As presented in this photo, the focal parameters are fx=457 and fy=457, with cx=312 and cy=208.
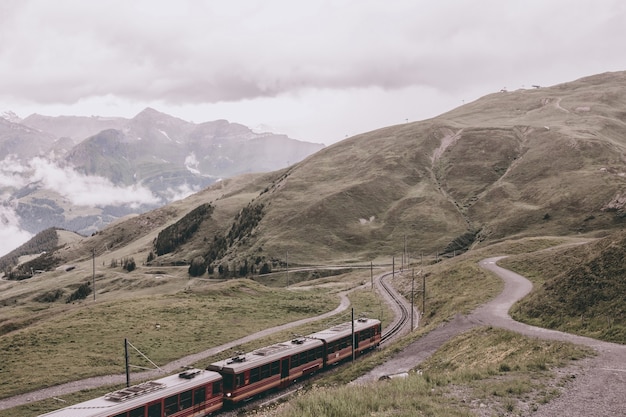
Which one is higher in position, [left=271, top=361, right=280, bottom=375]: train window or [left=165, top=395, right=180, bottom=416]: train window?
[left=165, top=395, right=180, bottom=416]: train window

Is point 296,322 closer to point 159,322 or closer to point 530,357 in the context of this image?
point 159,322

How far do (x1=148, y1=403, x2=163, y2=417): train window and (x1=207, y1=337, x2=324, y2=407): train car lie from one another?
7.14 m

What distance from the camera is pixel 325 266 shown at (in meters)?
165

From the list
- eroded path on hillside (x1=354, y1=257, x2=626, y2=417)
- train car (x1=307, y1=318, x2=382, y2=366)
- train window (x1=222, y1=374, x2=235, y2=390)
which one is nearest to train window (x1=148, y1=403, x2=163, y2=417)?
train window (x1=222, y1=374, x2=235, y2=390)

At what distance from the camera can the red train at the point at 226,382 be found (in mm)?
30125

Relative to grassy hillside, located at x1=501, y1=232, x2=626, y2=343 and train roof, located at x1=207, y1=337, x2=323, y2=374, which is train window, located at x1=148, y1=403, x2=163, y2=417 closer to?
train roof, located at x1=207, y1=337, x2=323, y2=374

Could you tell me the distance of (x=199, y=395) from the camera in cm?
3506

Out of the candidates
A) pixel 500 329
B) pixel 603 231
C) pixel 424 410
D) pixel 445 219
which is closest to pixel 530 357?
pixel 500 329

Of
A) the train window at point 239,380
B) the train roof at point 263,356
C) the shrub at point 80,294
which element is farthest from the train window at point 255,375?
the shrub at point 80,294

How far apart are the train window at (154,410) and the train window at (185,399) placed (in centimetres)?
196

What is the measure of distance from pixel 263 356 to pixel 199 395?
7658 mm

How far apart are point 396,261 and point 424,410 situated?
147 meters

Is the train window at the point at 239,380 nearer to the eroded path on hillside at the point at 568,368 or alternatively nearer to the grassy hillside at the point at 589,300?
the eroded path on hillside at the point at 568,368

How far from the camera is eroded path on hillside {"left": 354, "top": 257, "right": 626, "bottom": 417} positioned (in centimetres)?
2166
